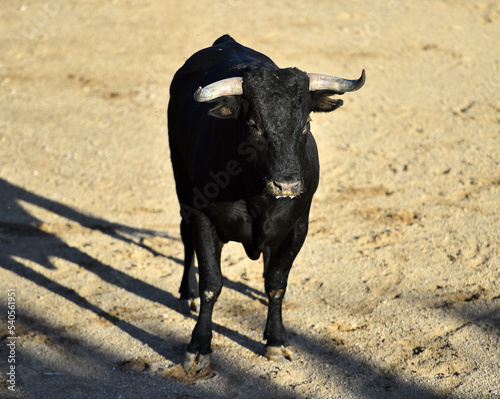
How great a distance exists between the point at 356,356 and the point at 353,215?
98.3 inches

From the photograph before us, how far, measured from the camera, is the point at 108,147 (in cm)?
938

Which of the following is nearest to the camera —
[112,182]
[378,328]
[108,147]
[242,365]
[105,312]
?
[242,365]

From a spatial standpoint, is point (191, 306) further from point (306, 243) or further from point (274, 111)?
point (274, 111)

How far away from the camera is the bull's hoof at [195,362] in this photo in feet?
16.1

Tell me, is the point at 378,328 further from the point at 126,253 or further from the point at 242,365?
the point at 126,253

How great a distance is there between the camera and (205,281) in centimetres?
504

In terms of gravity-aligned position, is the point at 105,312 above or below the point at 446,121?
below

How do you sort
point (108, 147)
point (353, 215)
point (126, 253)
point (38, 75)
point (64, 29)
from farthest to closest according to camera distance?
1. point (64, 29)
2. point (38, 75)
3. point (108, 147)
4. point (353, 215)
5. point (126, 253)

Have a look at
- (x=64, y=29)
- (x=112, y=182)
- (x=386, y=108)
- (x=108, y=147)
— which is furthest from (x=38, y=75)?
(x=386, y=108)

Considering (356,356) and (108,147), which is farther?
(108,147)

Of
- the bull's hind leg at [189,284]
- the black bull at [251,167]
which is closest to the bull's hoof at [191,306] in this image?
the bull's hind leg at [189,284]

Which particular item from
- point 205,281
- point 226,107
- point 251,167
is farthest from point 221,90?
point 205,281

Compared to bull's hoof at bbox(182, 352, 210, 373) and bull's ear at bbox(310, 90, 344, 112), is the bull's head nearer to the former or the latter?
bull's ear at bbox(310, 90, 344, 112)

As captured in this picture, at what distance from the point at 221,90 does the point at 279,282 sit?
158 centimetres
